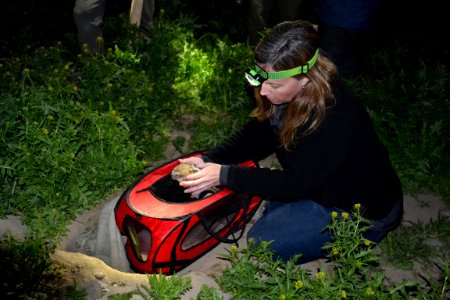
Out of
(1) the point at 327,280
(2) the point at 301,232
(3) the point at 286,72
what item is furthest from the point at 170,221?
(3) the point at 286,72

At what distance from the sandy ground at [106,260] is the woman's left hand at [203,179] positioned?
498 mm

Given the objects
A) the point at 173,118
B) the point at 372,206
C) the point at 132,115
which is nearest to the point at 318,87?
the point at 372,206

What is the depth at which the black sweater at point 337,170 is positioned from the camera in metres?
2.77

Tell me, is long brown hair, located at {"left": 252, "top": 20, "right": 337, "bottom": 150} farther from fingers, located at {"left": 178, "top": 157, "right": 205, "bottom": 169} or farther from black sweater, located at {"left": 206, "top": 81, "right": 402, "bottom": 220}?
fingers, located at {"left": 178, "top": 157, "right": 205, "bottom": 169}

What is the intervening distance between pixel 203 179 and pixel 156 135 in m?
1.69

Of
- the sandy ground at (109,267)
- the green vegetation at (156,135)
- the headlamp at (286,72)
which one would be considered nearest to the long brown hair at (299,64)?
the headlamp at (286,72)

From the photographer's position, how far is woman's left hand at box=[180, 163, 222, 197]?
3.03 metres

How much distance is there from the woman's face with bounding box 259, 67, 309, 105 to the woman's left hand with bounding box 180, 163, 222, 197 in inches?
21.8

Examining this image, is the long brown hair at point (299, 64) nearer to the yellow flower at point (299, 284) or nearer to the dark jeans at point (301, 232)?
the dark jeans at point (301, 232)

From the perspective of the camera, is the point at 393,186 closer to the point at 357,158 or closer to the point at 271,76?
the point at 357,158

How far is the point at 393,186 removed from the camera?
3.12 m

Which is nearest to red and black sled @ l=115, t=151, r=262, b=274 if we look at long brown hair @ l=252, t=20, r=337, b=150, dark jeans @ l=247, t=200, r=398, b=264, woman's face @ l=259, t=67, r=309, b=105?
dark jeans @ l=247, t=200, r=398, b=264

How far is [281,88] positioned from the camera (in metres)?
2.74

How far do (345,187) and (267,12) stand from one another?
11.1ft
